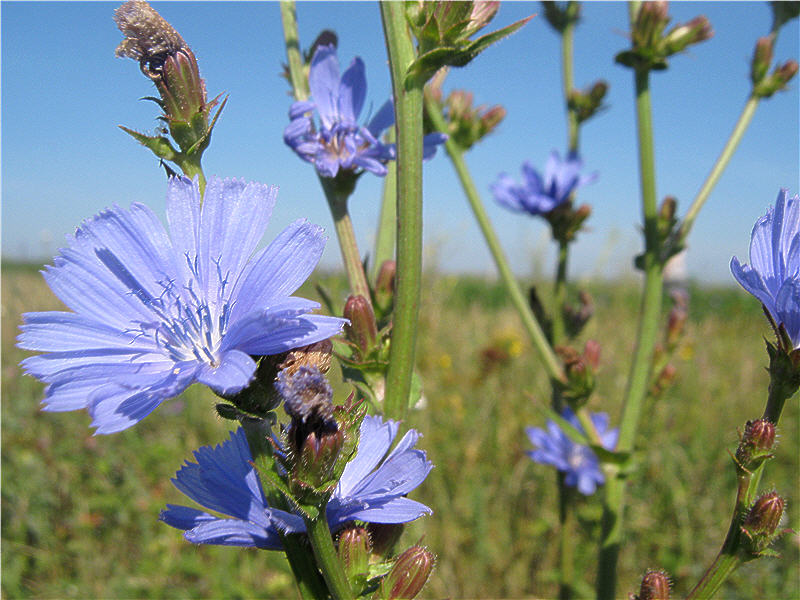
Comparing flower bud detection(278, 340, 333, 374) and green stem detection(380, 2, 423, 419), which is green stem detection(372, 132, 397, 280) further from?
flower bud detection(278, 340, 333, 374)

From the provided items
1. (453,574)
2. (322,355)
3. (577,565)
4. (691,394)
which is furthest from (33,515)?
(691,394)

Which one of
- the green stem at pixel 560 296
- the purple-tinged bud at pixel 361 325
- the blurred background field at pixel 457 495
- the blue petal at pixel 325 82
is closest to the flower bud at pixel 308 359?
the purple-tinged bud at pixel 361 325

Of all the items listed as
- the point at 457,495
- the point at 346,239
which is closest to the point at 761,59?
the point at 346,239

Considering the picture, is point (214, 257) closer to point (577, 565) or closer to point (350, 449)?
point (350, 449)

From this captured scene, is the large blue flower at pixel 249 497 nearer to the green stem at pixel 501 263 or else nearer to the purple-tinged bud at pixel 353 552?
the purple-tinged bud at pixel 353 552

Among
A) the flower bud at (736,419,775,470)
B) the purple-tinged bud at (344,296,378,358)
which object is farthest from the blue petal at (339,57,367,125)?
the flower bud at (736,419,775,470)

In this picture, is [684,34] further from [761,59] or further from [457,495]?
[457,495]
